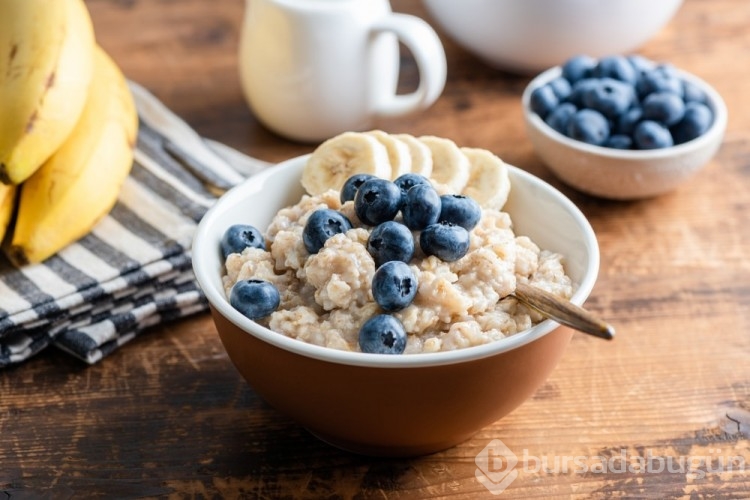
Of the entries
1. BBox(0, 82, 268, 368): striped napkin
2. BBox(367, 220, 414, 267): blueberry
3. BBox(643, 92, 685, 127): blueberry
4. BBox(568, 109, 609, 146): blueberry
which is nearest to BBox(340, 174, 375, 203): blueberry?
BBox(367, 220, 414, 267): blueberry

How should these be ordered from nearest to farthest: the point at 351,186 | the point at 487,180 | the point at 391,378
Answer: the point at 391,378 < the point at 351,186 < the point at 487,180

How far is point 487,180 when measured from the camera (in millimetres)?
1357

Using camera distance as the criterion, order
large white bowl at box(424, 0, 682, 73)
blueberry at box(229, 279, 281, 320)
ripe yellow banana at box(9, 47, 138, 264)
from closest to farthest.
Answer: blueberry at box(229, 279, 281, 320), ripe yellow banana at box(9, 47, 138, 264), large white bowl at box(424, 0, 682, 73)

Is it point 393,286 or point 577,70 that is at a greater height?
point 393,286

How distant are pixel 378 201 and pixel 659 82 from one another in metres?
0.88

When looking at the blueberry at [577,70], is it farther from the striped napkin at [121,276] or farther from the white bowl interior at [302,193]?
the striped napkin at [121,276]

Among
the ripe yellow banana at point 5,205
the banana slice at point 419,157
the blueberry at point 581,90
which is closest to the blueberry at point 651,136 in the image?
the blueberry at point 581,90

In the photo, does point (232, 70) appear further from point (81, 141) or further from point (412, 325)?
point (412, 325)

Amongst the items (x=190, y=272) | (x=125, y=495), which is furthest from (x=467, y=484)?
(x=190, y=272)

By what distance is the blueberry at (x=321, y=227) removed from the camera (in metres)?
1.14

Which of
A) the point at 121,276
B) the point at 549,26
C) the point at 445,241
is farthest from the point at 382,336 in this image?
the point at 549,26

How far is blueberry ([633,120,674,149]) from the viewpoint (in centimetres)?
168

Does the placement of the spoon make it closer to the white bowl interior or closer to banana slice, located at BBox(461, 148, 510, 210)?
the white bowl interior

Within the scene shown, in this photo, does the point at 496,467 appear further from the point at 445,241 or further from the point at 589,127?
the point at 589,127
